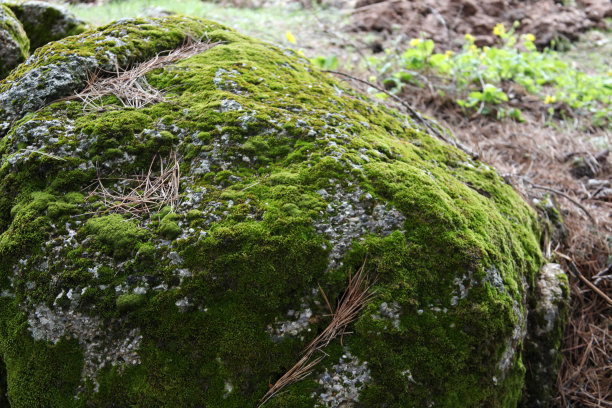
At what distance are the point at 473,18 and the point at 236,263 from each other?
9504 millimetres

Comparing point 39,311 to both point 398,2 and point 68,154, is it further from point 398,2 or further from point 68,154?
point 398,2

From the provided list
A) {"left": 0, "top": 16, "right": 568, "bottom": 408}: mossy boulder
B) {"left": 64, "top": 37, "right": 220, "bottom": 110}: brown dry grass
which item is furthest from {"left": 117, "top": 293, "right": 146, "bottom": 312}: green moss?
{"left": 64, "top": 37, "right": 220, "bottom": 110}: brown dry grass

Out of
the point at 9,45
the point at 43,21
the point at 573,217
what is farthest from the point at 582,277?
the point at 43,21

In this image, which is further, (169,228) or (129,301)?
(169,228)

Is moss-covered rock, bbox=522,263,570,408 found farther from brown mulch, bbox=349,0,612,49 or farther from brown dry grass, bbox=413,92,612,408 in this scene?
brown mulch, bbox=349,0,612,49

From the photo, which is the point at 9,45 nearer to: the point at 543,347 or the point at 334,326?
the point at 334,326

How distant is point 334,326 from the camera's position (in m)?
1.73

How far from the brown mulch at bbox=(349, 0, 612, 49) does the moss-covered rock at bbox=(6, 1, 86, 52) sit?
620cm

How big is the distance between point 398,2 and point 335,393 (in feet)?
30.5

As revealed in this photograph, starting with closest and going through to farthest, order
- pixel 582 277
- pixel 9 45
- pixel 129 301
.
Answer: pixel 129 301
pixel 582 277
pixel 9 45

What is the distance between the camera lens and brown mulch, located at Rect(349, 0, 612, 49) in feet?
28.1

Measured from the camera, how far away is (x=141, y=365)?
163cm

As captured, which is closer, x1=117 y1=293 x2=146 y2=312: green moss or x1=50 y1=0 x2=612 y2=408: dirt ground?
x1=117 y1=293 x2=146 y2=312: green moss

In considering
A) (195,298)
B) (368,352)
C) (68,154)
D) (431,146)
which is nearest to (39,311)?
(195,298)
